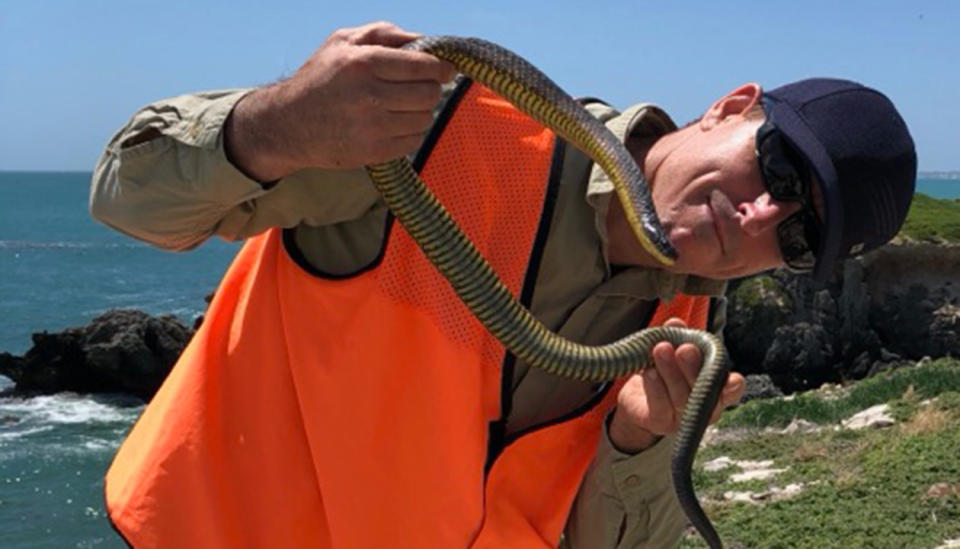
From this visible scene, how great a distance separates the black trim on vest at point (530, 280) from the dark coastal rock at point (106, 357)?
1287 inches

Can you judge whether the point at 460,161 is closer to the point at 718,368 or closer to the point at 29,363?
the point at 718,368

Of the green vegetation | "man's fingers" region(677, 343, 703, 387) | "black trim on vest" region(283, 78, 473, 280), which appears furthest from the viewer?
the green vegetation

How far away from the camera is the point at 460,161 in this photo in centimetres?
295

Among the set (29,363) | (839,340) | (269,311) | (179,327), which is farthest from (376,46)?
(29,363)

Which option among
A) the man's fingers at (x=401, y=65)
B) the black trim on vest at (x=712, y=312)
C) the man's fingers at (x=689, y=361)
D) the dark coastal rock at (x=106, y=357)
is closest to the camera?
the man's fingers at (x=401, y=65)

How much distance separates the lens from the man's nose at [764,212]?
3107 mm

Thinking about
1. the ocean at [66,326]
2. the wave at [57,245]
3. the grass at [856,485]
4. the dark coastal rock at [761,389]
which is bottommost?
the wave at [57,245]

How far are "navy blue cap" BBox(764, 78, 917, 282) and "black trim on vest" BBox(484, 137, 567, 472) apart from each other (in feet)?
1.90

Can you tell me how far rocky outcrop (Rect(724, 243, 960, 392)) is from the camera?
31.5m

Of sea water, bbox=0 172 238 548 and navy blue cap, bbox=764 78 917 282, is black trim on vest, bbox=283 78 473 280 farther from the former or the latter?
sea water, bbox=0 172 238 548

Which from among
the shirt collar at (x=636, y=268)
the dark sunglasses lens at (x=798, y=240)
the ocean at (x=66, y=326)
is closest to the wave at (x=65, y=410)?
the ocean at (x=66, y=326)

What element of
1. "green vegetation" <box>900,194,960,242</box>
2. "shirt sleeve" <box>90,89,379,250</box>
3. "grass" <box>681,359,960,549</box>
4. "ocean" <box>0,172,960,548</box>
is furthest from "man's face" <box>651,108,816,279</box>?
"green vegetation" <box>900,194,960,242</box>

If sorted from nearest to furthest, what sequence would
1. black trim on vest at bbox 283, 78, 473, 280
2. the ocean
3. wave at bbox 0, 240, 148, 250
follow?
black trim on vest at bbox 283, 78, 473, 280
the ocean
wave at bbox 0, 240, 148, 250

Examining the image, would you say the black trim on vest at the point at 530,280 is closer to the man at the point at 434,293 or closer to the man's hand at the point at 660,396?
the man at the point at 434,293
